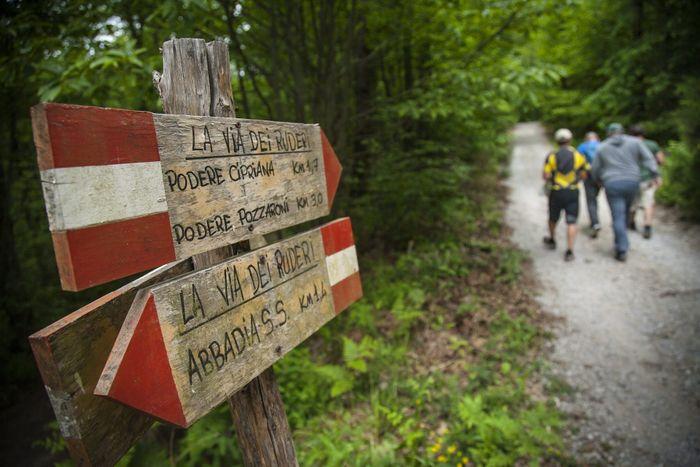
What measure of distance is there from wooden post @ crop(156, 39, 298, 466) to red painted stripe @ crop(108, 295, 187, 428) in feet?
1.40

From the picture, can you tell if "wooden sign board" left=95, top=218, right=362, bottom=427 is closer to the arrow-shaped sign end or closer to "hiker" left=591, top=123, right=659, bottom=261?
the arrow-shaped sign end

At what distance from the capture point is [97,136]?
3.24ft

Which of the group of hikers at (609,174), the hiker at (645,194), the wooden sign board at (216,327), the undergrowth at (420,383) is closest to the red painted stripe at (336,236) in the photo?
the wooden sign board at (216,327)

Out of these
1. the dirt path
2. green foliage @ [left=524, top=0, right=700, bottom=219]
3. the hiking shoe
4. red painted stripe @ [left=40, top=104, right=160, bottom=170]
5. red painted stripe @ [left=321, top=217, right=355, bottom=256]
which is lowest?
the dirt path

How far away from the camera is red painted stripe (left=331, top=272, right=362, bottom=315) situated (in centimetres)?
186

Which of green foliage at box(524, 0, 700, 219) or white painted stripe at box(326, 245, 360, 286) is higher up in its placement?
green foliage at box(524, 0, 700, 219)

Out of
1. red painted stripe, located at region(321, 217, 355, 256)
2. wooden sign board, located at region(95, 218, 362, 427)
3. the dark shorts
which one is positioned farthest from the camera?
the dark shorts

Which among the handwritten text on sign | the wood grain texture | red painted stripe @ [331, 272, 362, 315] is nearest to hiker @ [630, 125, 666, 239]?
red painted stripe @ [331, 272, 362, 315]

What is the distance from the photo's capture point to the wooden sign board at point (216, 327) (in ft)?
3.43

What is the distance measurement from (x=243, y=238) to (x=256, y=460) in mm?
977

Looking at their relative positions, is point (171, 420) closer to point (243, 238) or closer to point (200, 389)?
point (200, 389)

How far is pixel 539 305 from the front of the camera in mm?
5414

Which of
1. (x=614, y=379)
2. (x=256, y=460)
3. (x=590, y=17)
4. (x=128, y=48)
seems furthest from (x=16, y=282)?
(x=590, y=17)

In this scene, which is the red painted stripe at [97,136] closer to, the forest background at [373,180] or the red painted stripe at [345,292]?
the red painted stripe at [345,292]
